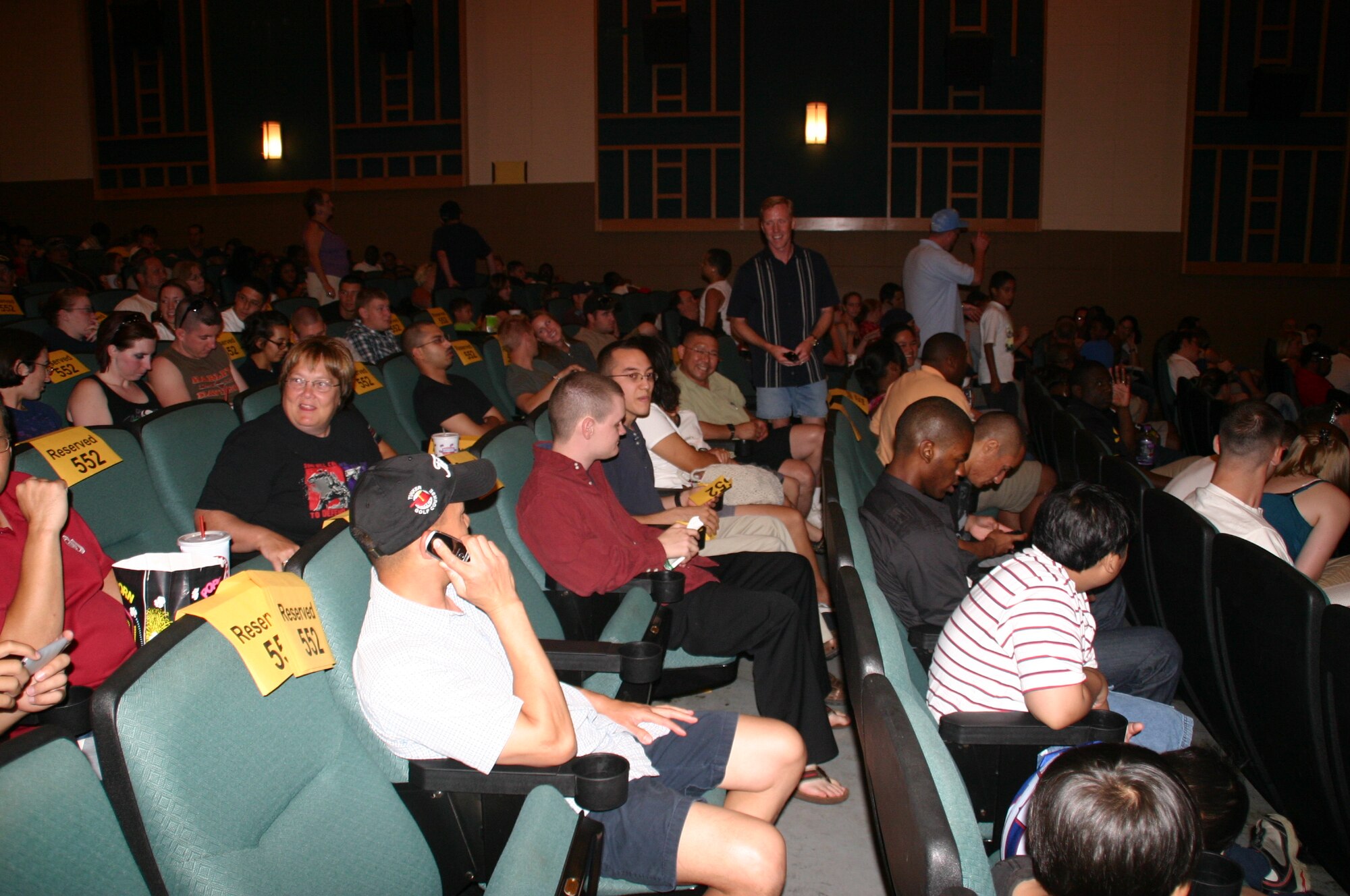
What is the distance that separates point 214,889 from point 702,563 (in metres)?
1.86

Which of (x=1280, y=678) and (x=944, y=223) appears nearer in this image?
(x=1280, y=678)

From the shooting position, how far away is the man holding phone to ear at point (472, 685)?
1.54 metres

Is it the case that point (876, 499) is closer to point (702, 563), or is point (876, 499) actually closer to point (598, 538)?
point (702, 563)

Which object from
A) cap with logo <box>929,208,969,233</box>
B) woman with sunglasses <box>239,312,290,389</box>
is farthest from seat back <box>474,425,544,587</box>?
cap with logo <box>929,208,969,233</box>

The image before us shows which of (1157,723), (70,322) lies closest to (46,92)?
(70,322)

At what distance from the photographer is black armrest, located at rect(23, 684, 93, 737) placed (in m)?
1.42

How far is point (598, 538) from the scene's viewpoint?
251 centimetres

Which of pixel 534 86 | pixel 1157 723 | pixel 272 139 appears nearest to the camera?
pixel 1157 723

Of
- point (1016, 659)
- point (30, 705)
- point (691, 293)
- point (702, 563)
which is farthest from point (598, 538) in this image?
point (691, 293)

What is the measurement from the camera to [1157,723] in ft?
6.92

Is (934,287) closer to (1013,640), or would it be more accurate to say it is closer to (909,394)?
(909,394)

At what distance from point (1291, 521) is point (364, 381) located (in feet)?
11.7

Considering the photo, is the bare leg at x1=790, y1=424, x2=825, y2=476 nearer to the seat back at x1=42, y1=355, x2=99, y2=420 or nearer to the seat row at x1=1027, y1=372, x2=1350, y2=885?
the seat row at x1=1027, y1=372, x2=1350, y2=885

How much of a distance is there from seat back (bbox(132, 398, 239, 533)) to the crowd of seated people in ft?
0.35
